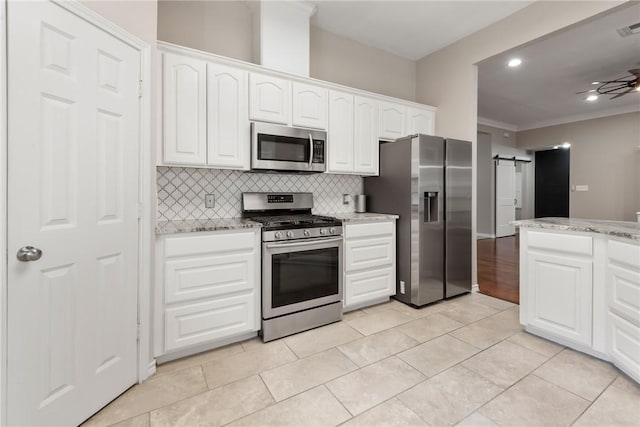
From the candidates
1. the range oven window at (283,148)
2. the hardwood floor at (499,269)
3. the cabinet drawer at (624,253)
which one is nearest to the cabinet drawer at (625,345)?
the cabinet drawer at (624,253)

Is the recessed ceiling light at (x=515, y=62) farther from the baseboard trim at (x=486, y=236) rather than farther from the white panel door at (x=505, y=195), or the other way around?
the baseboard trim at (x=486, y=236)

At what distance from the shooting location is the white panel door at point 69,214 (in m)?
1.21

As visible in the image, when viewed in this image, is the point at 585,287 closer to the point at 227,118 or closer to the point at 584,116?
the point at 227,118

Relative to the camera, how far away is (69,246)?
54.0 inches

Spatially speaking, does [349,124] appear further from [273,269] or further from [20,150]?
[20,150]

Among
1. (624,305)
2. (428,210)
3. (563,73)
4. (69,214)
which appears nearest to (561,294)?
(624,305)

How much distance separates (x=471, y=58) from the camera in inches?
132

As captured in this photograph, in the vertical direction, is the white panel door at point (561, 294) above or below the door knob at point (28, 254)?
below

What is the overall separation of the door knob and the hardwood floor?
12.7 feet

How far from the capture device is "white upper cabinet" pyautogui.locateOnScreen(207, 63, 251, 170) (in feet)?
7.63

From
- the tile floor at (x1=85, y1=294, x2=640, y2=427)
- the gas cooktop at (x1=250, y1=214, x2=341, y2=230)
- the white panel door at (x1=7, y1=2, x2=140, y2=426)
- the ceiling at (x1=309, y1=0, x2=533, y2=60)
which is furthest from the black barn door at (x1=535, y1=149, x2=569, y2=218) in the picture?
the white panel door at (x1=7, y1=2, x2=140, y2=426)

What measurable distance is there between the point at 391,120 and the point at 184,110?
7.25 feet

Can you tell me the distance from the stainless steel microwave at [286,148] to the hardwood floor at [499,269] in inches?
102

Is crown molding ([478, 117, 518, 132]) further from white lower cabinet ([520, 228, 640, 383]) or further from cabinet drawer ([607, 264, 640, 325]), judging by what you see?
cabinet drawer ([607, 264, 640, 325])
